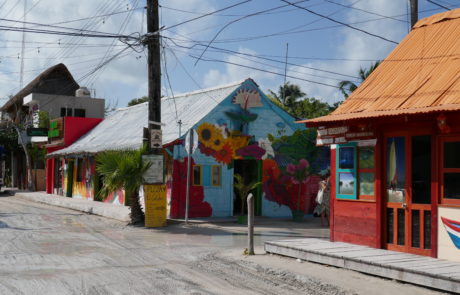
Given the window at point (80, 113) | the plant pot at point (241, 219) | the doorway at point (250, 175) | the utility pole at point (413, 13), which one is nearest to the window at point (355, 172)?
the utility pole at point (413, 13)

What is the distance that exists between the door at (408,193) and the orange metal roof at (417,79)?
74cm

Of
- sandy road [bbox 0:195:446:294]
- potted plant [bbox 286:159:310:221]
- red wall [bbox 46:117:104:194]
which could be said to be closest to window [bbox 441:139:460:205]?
sandy road [bbox 0:195:446:294]

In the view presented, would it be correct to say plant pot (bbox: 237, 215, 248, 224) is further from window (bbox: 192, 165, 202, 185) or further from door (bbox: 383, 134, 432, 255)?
door (bbox: 383, 134, 432, 255)

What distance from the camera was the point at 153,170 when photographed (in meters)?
17.4

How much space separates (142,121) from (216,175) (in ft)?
24.4

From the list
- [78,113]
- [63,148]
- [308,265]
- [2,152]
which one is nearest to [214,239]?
[308,265]

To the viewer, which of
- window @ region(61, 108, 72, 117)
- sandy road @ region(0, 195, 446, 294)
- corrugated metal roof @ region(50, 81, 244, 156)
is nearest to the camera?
sandy road @ region(0, 195, 446, 294)

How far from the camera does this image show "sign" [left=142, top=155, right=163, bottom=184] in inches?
682

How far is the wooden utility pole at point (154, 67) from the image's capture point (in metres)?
17.7

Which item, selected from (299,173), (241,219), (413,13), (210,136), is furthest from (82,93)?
(413,13)

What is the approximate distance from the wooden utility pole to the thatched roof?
118ft

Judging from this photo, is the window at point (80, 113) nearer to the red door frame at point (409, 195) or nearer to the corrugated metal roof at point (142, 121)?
the corrugated metal roof at point (142, 121)

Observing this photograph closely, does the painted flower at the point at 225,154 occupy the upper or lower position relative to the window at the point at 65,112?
lower

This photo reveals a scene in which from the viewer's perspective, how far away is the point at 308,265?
10.1 metres
